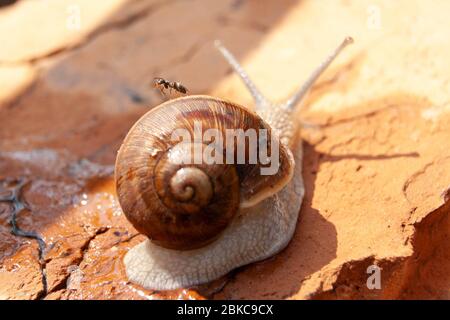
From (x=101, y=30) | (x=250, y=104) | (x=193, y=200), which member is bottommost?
(x=193, y=200)

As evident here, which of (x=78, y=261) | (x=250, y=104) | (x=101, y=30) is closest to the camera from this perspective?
Answer: (x=78, y=261)

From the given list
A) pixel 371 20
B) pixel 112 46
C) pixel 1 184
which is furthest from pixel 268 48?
pixel 1 184

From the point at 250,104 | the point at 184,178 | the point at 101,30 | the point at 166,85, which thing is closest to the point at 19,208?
the point at 166,85

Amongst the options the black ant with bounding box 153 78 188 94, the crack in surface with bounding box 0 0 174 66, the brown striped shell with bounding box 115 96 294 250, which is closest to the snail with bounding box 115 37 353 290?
the brown striped shell with bounding box 115 96 294 250

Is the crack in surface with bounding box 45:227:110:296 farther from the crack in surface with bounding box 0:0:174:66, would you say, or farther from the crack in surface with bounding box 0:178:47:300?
the crack in surface with bounding box 0:0:174:66

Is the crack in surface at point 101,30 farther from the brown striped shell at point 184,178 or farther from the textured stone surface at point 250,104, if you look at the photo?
the brown striped shell at point 184,178

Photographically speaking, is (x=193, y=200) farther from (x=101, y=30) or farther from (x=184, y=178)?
(x=101, y=30)
